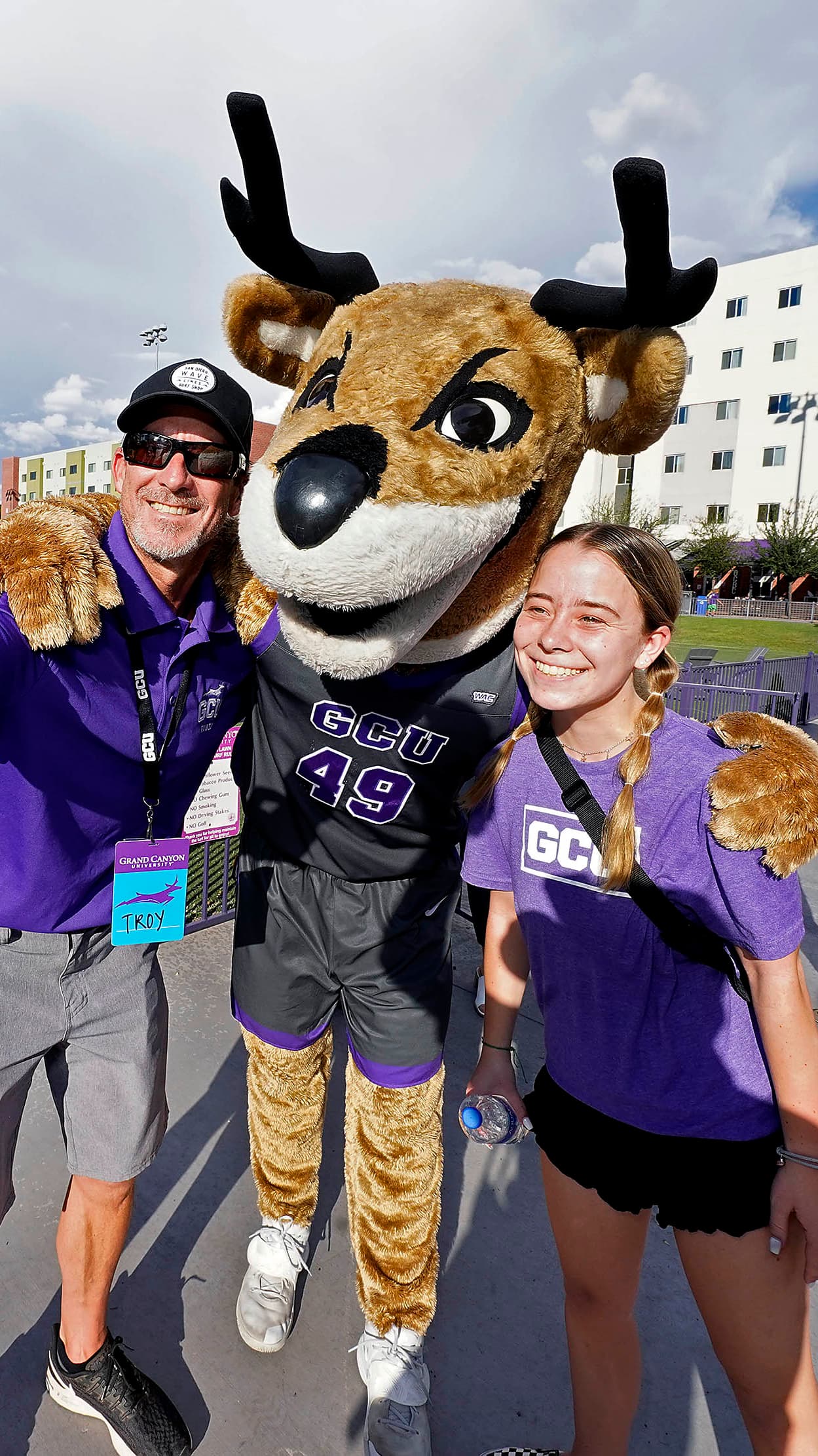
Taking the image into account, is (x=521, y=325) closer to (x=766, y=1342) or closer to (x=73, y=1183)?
(x=766, y=1342)

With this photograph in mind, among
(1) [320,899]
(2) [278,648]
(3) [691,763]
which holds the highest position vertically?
(2) [278,648]

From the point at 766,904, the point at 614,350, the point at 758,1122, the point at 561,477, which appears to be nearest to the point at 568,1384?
the point at 758,1122

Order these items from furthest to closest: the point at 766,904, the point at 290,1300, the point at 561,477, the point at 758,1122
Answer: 1. the point at 290,1300
2. the point at 561,477
3. the point at 758,1122
4. the point at 766,904

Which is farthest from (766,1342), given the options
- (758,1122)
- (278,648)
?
(278,648)

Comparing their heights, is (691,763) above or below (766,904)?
above

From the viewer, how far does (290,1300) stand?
2.16 metres

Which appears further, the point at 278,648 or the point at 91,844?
the point at 278,648

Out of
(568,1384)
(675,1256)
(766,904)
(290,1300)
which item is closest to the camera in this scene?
(766,904)

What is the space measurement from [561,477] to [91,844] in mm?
1367

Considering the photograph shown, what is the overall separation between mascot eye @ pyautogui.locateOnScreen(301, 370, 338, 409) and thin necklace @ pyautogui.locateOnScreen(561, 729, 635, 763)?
2.82 feet

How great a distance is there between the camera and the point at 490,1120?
1.70 meters

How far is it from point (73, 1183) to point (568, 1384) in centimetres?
134

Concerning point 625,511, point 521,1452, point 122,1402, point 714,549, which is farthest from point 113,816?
point 714,549

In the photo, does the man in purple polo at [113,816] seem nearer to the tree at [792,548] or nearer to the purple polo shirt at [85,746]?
the purple polo shirt at [85,746]
